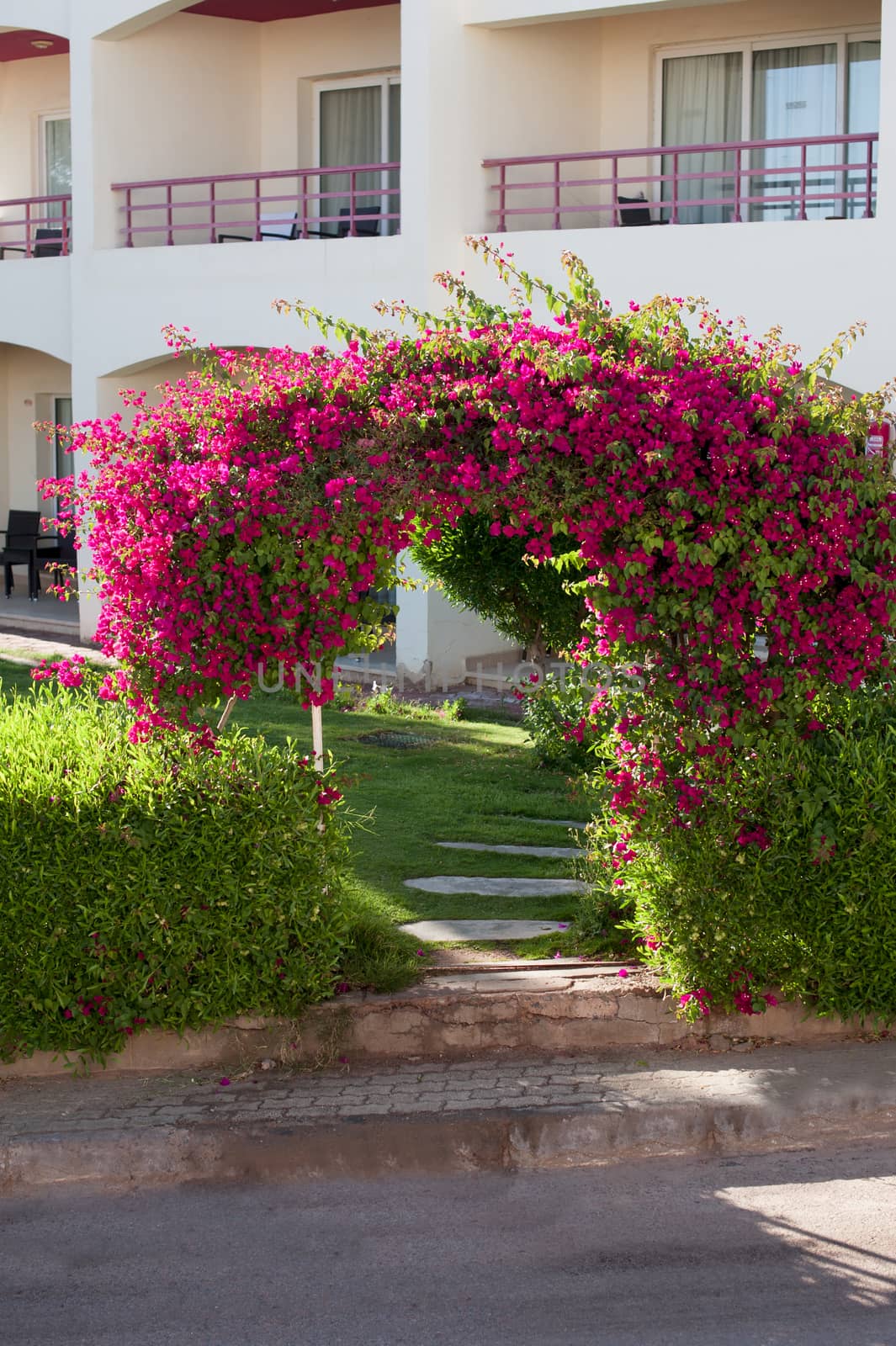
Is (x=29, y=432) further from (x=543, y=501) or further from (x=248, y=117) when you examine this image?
(x=543, y=501)

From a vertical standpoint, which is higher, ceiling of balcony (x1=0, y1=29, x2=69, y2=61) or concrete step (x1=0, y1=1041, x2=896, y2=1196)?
ceiling of balcony (x1=0, y1=29, x2=69, y2=61)

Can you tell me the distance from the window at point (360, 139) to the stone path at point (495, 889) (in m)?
10.2

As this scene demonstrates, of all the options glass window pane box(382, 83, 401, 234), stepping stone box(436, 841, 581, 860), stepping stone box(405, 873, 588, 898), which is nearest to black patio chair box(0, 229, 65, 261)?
glass window pane box(382, 83, 401, 234)

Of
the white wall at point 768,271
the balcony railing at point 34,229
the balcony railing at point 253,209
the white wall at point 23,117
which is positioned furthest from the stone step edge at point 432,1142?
the white wall at point 23,117

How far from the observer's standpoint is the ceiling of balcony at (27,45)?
1752cm

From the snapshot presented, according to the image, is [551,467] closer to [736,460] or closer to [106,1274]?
[736,460]

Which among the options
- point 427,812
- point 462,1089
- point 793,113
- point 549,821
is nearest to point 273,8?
point 793,113

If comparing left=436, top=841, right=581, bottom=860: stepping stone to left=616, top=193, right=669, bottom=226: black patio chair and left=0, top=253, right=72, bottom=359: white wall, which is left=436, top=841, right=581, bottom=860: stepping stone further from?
left=0, top=253, right=72, bottom=359: white wall

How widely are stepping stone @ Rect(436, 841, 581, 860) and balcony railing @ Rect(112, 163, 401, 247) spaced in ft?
29.1

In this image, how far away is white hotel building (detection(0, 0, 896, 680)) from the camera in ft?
42.6

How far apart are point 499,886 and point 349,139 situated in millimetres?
12114

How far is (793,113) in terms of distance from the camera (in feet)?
48.6

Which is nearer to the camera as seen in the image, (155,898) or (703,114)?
(155,898)

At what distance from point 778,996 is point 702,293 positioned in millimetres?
8362
